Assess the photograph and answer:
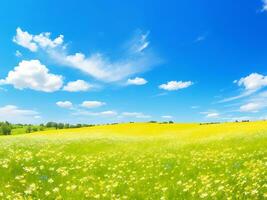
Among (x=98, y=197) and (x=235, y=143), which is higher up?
(x=235, y=143)

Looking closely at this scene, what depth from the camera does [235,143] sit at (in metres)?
34.3

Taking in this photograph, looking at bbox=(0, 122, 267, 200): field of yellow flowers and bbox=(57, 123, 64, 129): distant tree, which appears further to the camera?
bbox=(57, 123, 64, 129): distant tree

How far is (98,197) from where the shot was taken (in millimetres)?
14945

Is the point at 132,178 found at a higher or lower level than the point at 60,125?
lower

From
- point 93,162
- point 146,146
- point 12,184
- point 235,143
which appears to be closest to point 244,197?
point 12,184

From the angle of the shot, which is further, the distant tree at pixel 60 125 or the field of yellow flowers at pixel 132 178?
the distant tree at pixel 60 125

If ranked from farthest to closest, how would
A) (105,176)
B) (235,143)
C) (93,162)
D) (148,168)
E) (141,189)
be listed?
(235,143) < (93,162) < (148,168) < (105,176) < (141,189)

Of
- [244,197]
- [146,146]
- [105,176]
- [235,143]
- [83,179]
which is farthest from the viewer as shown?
[146,146]

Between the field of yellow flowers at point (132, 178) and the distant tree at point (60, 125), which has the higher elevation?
the distant tree at point (60, 125)

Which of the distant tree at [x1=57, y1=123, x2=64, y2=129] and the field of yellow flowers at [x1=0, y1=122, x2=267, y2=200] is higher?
the distant tree at [x1=57, y1=123, x2=64, y2=129]

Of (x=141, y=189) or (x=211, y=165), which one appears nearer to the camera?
(x=141, y=189)

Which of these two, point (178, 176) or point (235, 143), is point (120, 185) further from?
point (235, 143)

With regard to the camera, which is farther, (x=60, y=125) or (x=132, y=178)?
(x=60, y=125)

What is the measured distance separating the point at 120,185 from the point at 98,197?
220 centimetres
